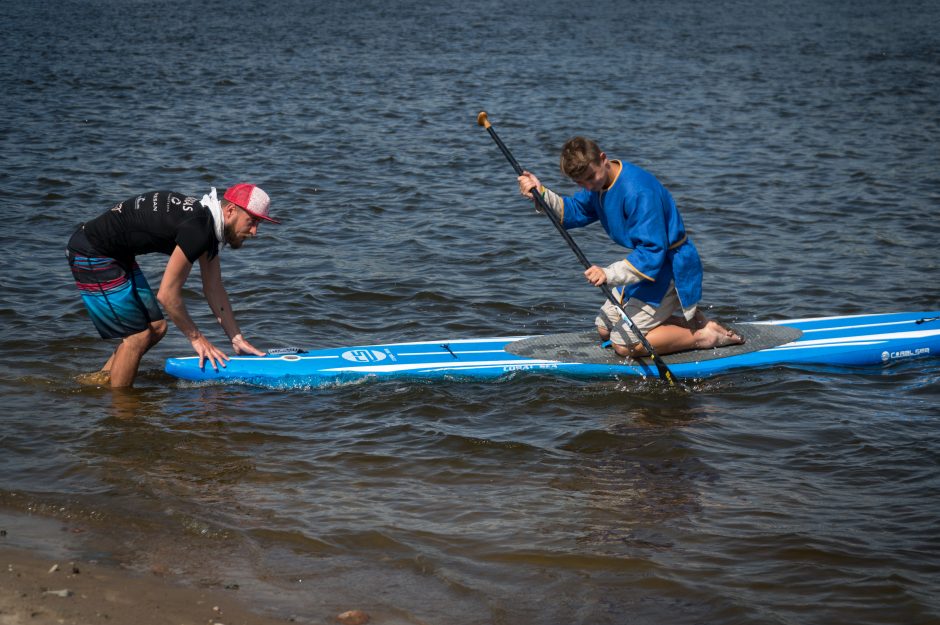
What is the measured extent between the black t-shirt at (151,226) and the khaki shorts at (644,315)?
2.63 metres

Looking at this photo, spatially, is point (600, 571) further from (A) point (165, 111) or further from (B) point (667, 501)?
(A) point (165, 111)

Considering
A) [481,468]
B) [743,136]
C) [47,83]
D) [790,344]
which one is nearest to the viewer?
[481,468]

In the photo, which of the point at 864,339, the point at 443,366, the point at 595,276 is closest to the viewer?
the point at 595,276

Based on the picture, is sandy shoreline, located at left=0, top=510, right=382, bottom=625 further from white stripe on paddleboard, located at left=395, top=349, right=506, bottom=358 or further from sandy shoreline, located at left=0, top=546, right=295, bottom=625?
white stripe on paddleboard, located at left=395, top=349, right=506, bottom=358

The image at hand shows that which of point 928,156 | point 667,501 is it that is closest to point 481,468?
point 667,501

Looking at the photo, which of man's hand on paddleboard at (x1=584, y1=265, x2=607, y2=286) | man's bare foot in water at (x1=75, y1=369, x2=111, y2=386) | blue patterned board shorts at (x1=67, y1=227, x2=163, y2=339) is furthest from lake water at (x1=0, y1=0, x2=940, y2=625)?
man's hand on paddleboard at (x1=584, y1=265, x2=607, y2=286)

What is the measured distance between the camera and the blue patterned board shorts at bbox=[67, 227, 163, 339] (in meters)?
6.29

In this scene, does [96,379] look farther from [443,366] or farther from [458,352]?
[458,352]

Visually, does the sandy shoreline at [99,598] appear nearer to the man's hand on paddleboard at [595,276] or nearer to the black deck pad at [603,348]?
the man's hand on paddleboard at [595,276]

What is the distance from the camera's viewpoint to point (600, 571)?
15.6ft

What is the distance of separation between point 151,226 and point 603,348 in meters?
→ 3.08

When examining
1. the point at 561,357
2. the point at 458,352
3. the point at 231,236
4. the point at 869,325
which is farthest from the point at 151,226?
the point at 869,325

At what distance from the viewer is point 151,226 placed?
6172 mm

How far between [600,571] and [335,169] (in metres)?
9.91
